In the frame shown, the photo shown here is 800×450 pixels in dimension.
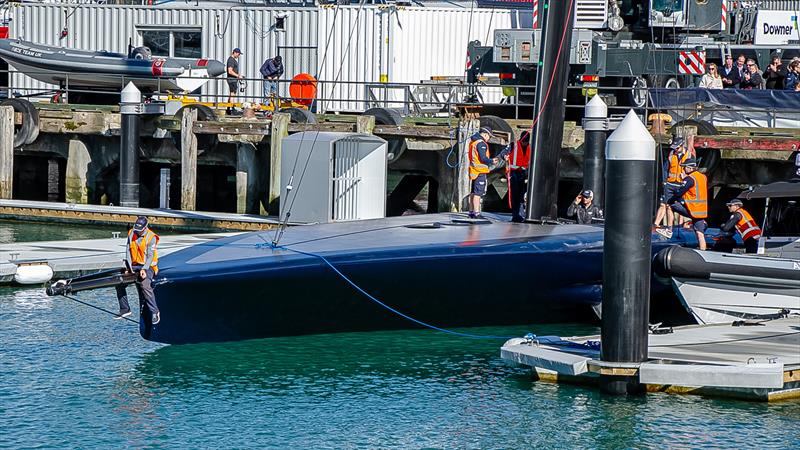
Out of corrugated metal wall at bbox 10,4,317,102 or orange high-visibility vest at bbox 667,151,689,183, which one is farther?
corrugated metal wall at bbox 10,4,317,102

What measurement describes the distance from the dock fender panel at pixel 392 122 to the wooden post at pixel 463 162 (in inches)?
57.3

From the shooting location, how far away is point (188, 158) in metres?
24.5

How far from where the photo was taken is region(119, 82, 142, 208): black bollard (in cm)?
2445

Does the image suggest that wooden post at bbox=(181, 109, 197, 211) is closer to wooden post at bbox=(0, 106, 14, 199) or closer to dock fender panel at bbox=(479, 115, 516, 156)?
wooden post at bbox=(0, 106, 14, 199)

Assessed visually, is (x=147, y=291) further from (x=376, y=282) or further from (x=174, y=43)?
(x=174, y=43)

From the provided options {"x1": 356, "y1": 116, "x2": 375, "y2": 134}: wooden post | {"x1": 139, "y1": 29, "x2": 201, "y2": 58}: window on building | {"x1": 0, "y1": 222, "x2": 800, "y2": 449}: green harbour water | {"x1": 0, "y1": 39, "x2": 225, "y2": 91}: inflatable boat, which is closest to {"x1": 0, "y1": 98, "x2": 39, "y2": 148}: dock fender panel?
{"x1": 0, "y1": 39, "x2": 225, "y2": 91}: inflatable boat

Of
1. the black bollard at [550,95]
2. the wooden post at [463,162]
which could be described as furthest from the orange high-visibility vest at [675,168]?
the wooden post at [463,162]

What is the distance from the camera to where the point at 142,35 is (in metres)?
32.4

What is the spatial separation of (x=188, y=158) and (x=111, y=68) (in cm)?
545

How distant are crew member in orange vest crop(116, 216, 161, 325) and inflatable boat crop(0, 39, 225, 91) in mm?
14686

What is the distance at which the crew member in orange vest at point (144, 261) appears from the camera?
13633 mm

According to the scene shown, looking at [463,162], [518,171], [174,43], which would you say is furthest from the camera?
[174,43]

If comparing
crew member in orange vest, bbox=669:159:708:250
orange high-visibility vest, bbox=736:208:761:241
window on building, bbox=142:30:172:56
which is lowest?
orange high-visibility vest, bbox=736:208:761:241

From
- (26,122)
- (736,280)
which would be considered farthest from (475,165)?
(26,122)
